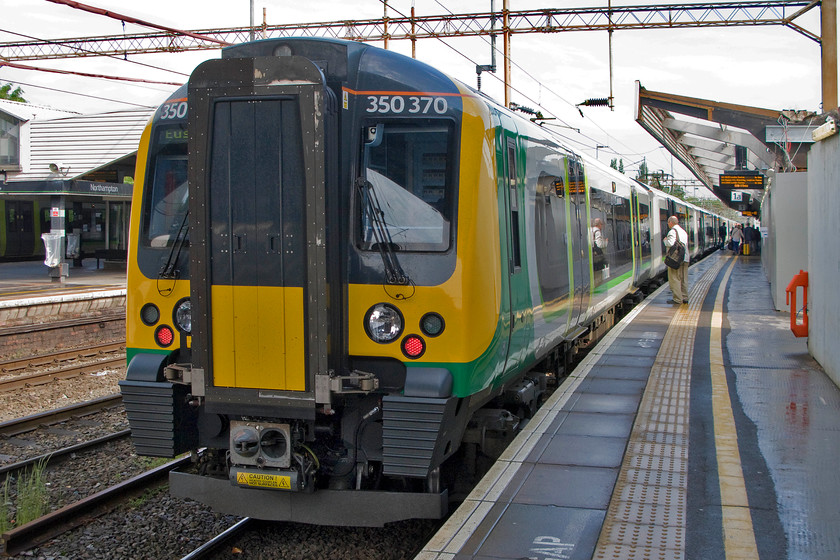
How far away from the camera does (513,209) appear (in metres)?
6.19

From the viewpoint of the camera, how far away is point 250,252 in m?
4.86

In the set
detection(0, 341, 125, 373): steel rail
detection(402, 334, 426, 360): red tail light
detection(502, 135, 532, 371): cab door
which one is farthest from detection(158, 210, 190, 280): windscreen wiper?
detection(0, 341, 125, 373): steel rail

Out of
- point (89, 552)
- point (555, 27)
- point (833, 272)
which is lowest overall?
point (89, 552)

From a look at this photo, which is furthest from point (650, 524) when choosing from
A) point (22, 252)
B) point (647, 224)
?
point (22, 252)

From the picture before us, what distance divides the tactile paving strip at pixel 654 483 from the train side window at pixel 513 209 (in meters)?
1.65

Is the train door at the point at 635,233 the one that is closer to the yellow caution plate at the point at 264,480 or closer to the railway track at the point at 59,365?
the railway track at the point at 59,365

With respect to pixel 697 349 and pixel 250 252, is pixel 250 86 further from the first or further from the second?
pixel 697 349

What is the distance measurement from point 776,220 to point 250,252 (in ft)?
43.0

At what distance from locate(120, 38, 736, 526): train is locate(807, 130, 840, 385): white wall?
4.60m

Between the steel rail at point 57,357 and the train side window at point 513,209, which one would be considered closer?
the train side window at point 513,209

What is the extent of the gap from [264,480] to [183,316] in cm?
125

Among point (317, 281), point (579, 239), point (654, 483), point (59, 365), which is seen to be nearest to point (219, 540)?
point (317, 281)

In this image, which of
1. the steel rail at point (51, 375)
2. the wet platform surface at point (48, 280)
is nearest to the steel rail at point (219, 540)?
the steel rail at point (51, 375)

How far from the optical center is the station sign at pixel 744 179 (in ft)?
93.6
